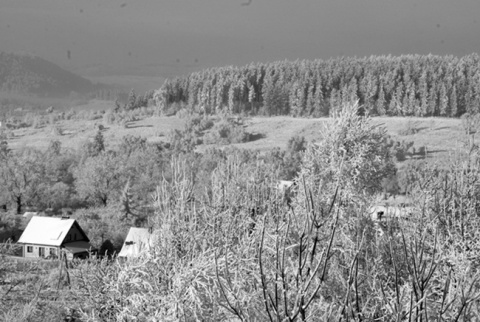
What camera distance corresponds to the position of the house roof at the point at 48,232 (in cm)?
4153

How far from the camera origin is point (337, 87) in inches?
4186

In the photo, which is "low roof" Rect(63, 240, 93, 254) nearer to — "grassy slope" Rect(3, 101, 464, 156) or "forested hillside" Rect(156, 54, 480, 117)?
"grassy slope" Rect(3, 101, 464, 156)

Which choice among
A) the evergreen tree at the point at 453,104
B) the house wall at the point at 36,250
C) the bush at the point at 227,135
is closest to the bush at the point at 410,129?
the evergreen tree at the point at 453,104

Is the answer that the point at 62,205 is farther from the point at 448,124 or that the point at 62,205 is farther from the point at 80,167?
the point at 448,124

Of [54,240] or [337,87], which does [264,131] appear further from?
[54,240]

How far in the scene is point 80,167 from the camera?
69.4m

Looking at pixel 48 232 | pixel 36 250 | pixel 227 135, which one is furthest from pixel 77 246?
pixel 227 135

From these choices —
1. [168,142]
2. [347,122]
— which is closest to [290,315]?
[347,122]

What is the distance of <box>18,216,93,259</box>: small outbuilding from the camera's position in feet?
135

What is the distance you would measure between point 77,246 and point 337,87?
73552 millimetres

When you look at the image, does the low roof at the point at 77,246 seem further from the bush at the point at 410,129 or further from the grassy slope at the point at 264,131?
the bush at the point at 410,129

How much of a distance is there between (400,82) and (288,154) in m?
35.7

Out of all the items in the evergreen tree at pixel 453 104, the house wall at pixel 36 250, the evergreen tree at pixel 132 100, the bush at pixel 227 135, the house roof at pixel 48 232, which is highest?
the evergreen tree at pixel 132 100

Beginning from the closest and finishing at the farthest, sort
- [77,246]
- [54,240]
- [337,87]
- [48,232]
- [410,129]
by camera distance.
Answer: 1. [54,240]
2. [77,246]
3. [48,232]
4. [410,129]
5. [337,87]
